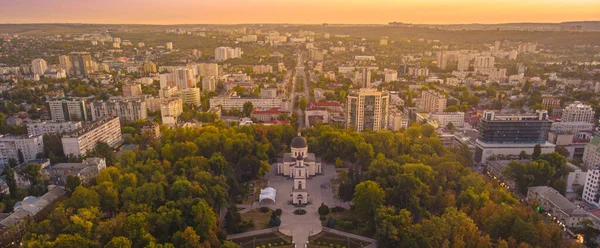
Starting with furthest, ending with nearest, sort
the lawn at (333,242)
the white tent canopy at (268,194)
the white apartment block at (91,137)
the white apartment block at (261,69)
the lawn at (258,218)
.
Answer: the white apartment block at (261,69)
the white apartment block at (91,137)
the white tent canopy at (268,194)
the lawn at (258,218)
the lawn at (333,242)

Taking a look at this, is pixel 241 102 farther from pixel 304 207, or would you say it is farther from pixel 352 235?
pixel 352 235

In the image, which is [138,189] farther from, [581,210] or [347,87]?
[347,87]

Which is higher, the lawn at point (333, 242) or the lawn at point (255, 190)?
the lawn at point (255, 190)

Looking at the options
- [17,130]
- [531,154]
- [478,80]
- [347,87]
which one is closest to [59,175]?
[17,130]

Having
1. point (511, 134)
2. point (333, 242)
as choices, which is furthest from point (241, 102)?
point (333, 242)

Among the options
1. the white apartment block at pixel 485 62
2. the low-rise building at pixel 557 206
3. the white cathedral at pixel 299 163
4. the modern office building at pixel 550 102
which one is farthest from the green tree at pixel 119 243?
the white apartment block at pixel 485 62

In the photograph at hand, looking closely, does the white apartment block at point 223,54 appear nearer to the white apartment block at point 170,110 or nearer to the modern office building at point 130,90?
the modern office building at point 130,90

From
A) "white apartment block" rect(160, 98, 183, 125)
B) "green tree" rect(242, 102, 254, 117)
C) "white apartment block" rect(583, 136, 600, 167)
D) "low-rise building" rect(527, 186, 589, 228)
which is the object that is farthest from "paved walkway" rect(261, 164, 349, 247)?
"white apartment block" rect(583, 136, 600, 167)

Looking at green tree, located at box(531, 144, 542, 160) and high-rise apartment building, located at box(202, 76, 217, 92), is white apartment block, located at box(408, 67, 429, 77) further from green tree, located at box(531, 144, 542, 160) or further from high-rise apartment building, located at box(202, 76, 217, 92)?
green tree, located at box(531, 144, 542, 160)
